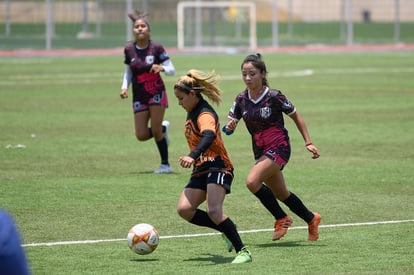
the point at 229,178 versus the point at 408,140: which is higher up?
the point at 229,178

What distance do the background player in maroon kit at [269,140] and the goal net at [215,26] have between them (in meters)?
43.4

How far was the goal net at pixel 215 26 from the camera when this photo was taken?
54906 millimetres

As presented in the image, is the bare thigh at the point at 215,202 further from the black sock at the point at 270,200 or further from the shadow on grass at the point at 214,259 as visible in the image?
the black sock at the point at 270,200

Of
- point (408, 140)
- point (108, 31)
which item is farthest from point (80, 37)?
point (408, 140)

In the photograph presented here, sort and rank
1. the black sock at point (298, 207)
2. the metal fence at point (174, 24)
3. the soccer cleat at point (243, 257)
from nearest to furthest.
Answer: the soccer cleat at point (243, 257) → the black sock at point (298, 207) → the metal fence at point (174, 24)

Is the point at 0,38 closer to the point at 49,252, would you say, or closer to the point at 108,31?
the point at 108,31

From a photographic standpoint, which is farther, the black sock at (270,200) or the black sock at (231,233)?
the black sock at (270,200)

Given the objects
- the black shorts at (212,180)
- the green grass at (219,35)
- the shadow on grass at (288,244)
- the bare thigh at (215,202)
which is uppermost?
the black shorts at (212,180)

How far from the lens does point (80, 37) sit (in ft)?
182

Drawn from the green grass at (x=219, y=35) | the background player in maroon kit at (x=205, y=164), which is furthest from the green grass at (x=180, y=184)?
the green grass at (x=219, y=35)

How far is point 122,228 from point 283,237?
1.74 m

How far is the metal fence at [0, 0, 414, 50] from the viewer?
54.6m

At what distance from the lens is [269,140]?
32.4 ft

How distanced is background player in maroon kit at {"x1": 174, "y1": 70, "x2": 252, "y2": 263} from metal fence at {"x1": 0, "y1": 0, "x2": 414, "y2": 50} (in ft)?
146
